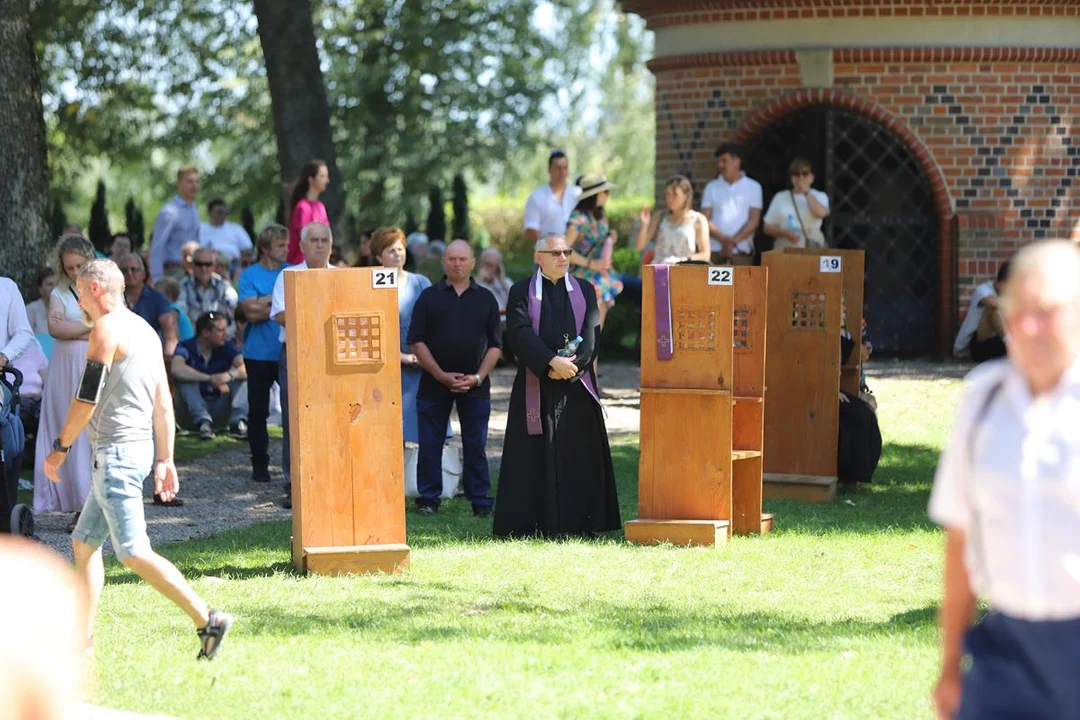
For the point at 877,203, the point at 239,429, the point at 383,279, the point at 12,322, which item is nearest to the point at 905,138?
the point at 877,203

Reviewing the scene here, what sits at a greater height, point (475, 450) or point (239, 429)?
point (475, 450)

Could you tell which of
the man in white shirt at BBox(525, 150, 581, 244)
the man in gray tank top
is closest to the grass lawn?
the man in gray tank top

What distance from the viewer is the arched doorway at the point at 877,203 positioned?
18844 mm

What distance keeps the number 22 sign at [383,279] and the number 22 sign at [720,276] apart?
1.97 m

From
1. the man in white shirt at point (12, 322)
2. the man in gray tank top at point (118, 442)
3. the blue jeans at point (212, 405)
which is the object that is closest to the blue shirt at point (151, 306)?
the blue jeans at point (212, 405)

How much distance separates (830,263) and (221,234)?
9.72 metres

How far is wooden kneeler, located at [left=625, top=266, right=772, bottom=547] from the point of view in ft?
32.5

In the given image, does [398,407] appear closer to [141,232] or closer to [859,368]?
[859,368]

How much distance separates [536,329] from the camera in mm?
10188

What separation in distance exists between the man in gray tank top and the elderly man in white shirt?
3.70 m

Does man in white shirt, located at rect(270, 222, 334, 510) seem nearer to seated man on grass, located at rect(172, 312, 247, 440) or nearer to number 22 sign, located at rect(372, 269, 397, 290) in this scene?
number 22 sign, located at rect(372, 269, 397, 290)

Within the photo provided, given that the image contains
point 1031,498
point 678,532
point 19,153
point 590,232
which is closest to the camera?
point 1031,498

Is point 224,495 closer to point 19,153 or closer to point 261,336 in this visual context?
point 261,336

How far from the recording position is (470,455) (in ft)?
36.6
